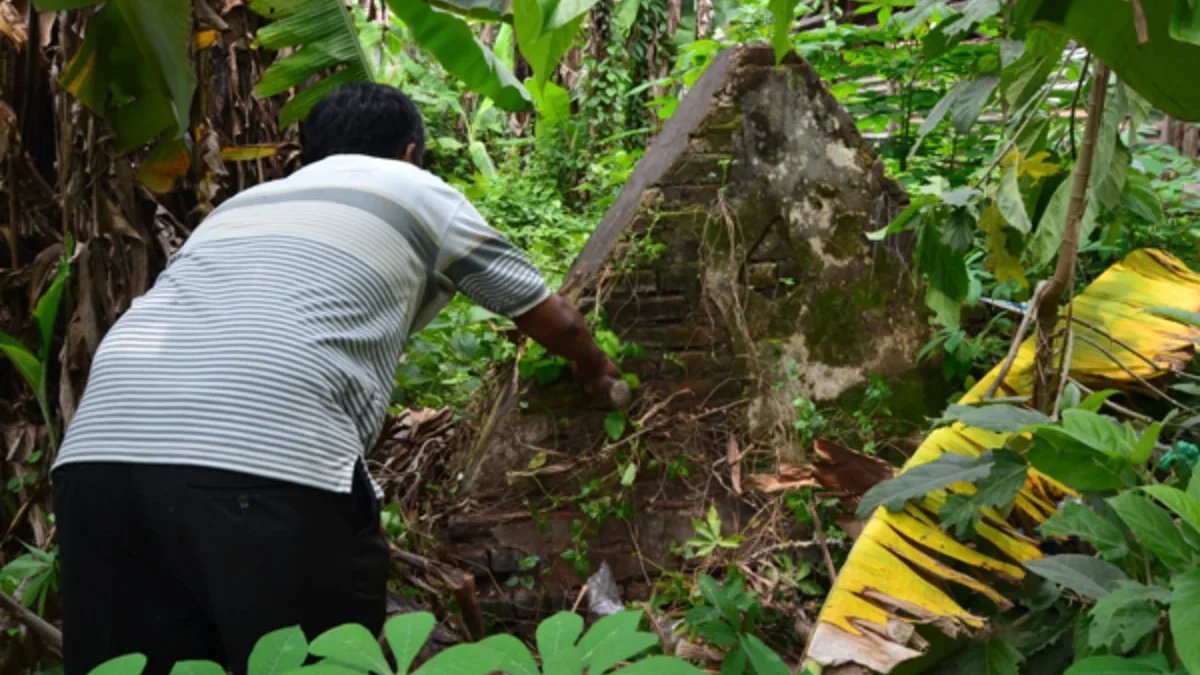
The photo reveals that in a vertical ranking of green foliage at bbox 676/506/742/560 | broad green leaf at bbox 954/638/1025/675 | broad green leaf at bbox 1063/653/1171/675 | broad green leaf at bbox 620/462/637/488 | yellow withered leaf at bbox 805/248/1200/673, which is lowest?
green foliage at bbox 676/506/742/560

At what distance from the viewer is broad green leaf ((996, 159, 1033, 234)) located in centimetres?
238

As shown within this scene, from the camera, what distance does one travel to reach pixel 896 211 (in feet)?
11.4

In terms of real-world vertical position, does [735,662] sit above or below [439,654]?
below

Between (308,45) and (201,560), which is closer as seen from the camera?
(201,560)

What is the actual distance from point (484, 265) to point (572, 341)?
465mm

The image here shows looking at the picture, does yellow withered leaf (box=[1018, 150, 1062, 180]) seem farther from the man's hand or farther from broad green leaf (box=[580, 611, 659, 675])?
broad green leaf (box=[580, 611, 659, 675])

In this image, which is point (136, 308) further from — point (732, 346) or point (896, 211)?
point (896, 211)

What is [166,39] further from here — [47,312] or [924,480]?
[924,480]

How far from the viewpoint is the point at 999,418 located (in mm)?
2064

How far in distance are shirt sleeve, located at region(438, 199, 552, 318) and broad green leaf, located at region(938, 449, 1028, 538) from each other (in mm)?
1097

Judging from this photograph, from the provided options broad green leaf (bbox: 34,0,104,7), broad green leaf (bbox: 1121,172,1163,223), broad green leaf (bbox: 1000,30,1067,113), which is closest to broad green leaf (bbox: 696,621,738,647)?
broad green leaf (bbox: 1000,30,1067,113)

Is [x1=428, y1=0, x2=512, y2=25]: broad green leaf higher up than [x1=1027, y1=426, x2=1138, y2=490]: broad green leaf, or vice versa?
[x1=428, y1=0, x2=512, y2=25]: broad green leaf

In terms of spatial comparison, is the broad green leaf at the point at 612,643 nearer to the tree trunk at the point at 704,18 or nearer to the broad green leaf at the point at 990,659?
the broad green leaf at the point at 990,659

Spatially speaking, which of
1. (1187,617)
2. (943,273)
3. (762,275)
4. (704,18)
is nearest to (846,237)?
(762,275)
